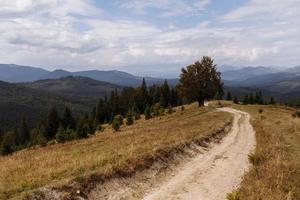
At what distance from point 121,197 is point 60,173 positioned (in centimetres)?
335

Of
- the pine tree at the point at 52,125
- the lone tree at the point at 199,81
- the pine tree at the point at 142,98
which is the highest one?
the lone tree at the point at 199,81

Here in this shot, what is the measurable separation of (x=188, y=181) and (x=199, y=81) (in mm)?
76655

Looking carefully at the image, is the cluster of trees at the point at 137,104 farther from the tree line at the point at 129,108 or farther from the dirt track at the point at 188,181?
the dirt track at the point at 188,181

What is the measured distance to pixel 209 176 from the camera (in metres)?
19.3

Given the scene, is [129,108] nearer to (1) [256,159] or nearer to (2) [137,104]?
(2) [137,104]

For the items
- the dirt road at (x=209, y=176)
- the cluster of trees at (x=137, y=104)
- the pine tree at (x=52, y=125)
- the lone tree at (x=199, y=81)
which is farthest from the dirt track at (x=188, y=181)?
the pine tree at (x=52, y=125)

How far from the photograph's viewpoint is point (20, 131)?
144125 millimetres

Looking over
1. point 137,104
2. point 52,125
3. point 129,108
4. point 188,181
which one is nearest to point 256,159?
point 188,181

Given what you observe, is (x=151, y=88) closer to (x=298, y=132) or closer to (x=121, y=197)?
(x=298, y=132)

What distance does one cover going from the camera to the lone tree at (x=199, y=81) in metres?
93.3

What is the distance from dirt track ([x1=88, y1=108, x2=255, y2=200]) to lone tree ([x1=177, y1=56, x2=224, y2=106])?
221 ft

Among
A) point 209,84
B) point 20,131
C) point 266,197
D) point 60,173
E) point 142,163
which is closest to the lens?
point 266,197

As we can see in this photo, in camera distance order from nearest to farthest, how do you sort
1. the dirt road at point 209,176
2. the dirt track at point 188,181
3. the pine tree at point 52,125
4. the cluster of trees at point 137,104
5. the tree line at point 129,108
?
the dirt track at point 188,181
the dirt road at point 209,176
the cluster of trees at point 137,104
the tree line at point 129,108
the pine tree at point 52,125

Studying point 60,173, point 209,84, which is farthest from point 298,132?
point 209,84
